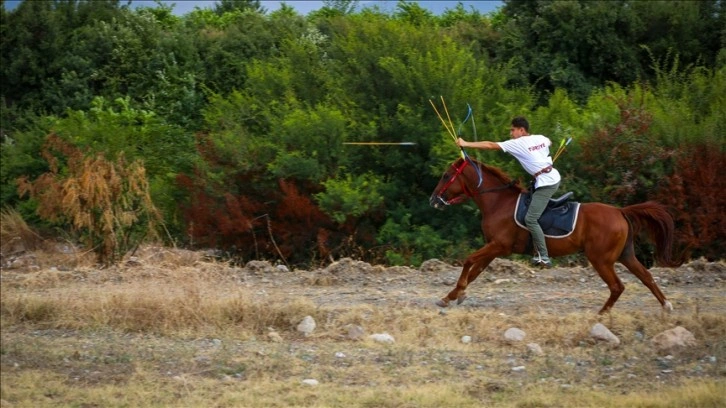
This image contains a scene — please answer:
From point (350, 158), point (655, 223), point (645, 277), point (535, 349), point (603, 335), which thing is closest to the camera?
point (535, 349)

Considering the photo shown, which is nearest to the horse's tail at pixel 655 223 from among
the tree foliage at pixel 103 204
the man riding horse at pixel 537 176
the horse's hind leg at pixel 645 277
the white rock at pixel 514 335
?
the horse's hind leg at pixel 645 277

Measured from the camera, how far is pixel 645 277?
13.1 meters

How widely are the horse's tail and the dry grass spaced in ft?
2.80

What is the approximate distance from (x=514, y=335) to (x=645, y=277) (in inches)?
89.4

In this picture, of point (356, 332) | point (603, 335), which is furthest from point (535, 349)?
point (356, 332)

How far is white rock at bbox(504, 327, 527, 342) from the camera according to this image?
38.8 feet

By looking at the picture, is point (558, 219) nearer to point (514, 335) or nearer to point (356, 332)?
point (514, 335)

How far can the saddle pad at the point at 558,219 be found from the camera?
1319 cm

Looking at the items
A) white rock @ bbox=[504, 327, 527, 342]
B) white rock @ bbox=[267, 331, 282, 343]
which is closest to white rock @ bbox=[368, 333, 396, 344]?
white rock @ bbox=[267, 331, 282, 343]

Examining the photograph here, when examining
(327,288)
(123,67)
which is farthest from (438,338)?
(123,67)

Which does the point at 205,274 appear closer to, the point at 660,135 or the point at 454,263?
the point at 454,263

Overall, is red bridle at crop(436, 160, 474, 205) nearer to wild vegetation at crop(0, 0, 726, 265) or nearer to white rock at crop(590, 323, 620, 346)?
white rock at crop(590, 323, 620, 346)

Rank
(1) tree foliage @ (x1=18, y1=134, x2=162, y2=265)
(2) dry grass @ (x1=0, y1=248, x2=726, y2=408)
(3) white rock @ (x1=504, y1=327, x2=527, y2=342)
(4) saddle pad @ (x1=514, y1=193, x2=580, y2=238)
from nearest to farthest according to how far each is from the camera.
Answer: (2) dry grass @ (x1=0, y1=248, x2=726, y2=408) → (3) white rock @ (x1=504, y1=327, x2=527, y2=342) → (4) saddle pad @ (x1=514, y1=193, x2=580, y2=238) → (1) tree foliage @ (x1=18, y1=134, x2=162, y2=265)

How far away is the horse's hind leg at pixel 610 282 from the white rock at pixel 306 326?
3.54m
